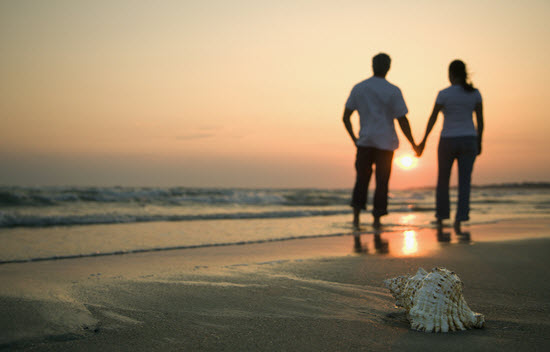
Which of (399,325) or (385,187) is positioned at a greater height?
(385,187)

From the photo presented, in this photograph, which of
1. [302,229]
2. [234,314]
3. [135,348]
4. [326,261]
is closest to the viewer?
[135,348]

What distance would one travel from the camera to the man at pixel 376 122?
5832 mm

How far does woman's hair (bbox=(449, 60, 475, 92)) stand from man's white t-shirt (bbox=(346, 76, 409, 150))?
0.92 m

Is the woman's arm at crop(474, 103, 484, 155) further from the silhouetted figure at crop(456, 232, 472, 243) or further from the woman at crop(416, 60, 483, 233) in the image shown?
the silhouetted figure at crop(456, 232, 472, 243)

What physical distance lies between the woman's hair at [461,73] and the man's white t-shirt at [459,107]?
0.06 meters

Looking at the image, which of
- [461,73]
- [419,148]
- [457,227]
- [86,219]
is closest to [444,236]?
[457,227]

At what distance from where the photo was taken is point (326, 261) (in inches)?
129

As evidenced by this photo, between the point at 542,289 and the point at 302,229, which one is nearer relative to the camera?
the point at 542,289

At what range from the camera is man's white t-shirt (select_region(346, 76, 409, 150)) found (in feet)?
19.1

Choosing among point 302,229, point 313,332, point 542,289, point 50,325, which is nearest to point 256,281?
point 313,332

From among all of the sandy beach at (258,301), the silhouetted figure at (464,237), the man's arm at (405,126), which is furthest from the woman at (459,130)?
the sandy beach at (258,301)

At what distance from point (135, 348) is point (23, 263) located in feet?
8.04

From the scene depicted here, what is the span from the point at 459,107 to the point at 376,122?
1275 mm

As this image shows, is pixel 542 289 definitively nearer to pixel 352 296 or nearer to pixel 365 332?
pixel 352 296
